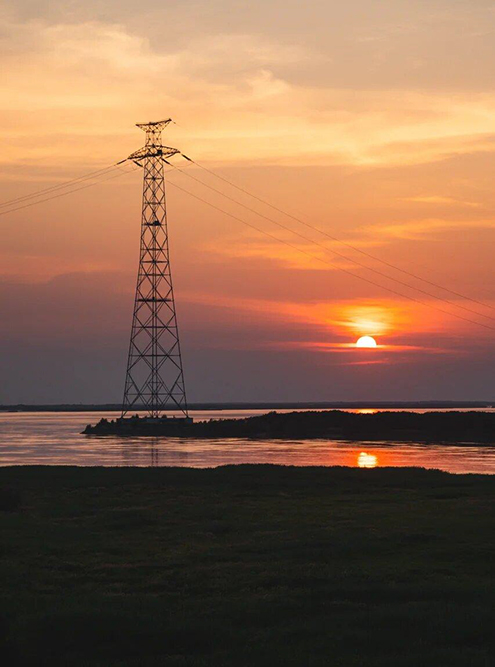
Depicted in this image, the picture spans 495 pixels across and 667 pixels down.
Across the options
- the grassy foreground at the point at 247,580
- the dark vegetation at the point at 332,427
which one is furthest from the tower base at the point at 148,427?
the grassy foreground at the point at 247,580

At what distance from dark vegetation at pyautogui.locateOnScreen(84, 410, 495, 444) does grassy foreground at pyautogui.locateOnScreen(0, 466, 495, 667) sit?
3417 inches

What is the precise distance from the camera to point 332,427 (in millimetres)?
129875

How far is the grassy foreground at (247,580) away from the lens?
12953 mm

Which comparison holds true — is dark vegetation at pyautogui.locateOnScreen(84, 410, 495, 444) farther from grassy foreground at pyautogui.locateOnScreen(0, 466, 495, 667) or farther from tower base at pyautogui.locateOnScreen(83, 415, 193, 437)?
grassy foreground at pyautogui.locateOnScreen(0, 466, 495, 667)

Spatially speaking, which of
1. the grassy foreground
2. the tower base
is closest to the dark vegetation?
the tower base

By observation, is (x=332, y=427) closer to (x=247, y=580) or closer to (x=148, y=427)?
(x=148, y=427)

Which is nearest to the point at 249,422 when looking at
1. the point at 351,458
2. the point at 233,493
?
the point at 351,458

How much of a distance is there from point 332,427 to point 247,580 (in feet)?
374

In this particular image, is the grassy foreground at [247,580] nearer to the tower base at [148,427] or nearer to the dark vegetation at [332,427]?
the dark vegetation at [332,427]

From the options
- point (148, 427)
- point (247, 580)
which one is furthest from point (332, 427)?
point (247, 580)

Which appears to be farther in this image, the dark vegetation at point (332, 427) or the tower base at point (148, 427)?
the tower base at point (148, 427)

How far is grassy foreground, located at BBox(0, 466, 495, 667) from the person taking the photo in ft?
42.5

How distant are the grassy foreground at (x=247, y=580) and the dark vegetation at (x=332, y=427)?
8679cm

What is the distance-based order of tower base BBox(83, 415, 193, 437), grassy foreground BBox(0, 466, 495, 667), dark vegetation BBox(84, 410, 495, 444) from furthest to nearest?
tower base BBox(83, 415, 193, 437) < dark vegetation BBox(84, 410, 495, 444) < grassy foreground BBox(0, 466, 495, 667)
